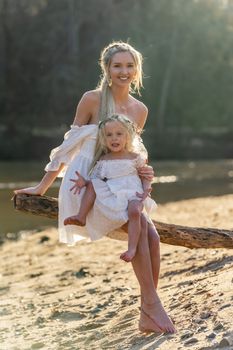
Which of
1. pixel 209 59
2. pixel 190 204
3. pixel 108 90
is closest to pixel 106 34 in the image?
pixel 209 59

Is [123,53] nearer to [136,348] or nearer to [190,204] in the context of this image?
[136,348]

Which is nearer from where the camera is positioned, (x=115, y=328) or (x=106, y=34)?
(x=115, y=328)

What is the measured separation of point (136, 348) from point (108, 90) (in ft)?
6.16

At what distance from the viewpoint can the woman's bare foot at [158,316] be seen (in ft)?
14.6

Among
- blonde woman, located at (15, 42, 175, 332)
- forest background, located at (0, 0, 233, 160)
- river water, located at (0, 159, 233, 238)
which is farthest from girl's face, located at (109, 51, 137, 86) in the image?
forest background, located at (0, 0, 233, 160)

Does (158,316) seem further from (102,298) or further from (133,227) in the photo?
(102,298)

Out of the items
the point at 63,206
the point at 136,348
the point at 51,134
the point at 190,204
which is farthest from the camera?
the point at 51,134

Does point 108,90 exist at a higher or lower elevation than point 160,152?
higher

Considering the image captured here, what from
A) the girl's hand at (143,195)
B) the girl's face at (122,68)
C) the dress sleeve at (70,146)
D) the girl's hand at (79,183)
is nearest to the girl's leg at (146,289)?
the girl's hand at (143,195)

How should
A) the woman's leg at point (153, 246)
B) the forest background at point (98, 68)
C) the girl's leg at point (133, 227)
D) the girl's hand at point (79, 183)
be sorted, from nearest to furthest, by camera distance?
the girl's leg at point (133, 227)
the woman's leg at point (153, 246)
the girl's hand at point (79, 183)
the forest background at point (98, 68)

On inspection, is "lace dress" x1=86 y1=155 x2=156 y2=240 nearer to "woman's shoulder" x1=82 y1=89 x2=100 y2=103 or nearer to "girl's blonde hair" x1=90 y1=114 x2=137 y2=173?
"girl's blonde hair" x1=90 y1=114 x2=137 y2=173

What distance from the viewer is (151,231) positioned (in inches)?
181

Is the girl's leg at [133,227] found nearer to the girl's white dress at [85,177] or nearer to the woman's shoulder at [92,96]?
the girl's white dress at [85,177]

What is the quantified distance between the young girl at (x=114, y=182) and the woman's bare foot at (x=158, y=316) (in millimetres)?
555
